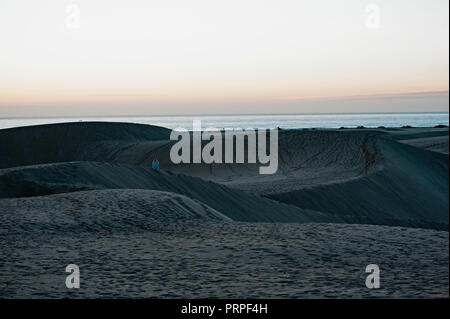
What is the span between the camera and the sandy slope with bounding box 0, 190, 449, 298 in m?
5.43

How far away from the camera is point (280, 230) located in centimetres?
885

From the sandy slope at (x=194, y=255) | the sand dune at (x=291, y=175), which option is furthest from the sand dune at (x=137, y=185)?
the sandy slope at (x=194, y=255)

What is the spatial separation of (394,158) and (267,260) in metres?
17.9

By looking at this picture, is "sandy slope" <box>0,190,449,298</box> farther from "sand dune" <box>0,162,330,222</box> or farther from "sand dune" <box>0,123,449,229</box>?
"sand dune" <box>0,123,449,229</box>

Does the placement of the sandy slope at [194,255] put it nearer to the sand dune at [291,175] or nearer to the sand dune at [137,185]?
the sand dune at [137,185]

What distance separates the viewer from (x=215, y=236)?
8.30 metres

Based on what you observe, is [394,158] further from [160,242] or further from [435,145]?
[160,242]

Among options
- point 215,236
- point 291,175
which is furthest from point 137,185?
point 291,175

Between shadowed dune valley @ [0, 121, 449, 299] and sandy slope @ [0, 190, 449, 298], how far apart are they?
2 centimetres

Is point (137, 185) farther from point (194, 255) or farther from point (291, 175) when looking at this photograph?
point (291, 175)

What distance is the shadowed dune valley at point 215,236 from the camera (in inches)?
219

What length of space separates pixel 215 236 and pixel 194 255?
1360 millimetres
